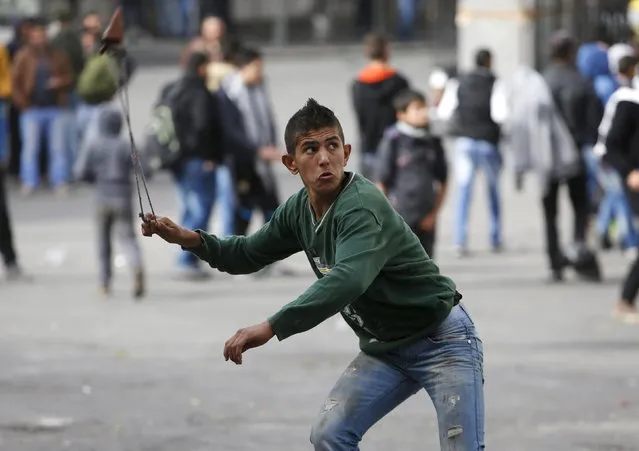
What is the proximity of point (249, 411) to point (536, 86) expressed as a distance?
539cm

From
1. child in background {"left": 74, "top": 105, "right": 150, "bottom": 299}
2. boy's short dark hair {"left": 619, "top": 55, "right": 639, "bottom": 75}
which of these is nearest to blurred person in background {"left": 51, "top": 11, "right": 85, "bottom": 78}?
child in background {"left": 74, "top": 105, "right": 150, "bottom": 299}

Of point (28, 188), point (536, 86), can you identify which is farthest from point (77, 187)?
point (536, 86)

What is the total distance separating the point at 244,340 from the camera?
496cm

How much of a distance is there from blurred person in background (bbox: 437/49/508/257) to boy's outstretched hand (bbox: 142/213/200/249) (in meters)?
8.83

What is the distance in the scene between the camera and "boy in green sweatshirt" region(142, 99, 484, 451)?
17.3 feet

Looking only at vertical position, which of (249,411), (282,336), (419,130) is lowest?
(249,411)

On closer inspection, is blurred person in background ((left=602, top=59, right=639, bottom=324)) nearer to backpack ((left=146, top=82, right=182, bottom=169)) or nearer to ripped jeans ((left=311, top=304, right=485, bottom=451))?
backpack ((left=146, top=82, right=182, bottom=169))

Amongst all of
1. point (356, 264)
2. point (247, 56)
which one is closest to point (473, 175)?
point (247, 56)

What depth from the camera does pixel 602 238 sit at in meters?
14.7

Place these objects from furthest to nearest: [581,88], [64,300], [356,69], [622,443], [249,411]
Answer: [356,69] < [581,88] < [64,300] < [249,411] < [622,443]

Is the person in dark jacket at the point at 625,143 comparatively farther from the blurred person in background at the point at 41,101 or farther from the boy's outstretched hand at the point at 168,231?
the blurred person in background at the point at 41,101

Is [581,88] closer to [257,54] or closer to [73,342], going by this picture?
[257,54]

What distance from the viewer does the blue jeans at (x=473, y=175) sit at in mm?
14539

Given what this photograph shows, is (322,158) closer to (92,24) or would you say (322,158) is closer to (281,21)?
(92,24)
